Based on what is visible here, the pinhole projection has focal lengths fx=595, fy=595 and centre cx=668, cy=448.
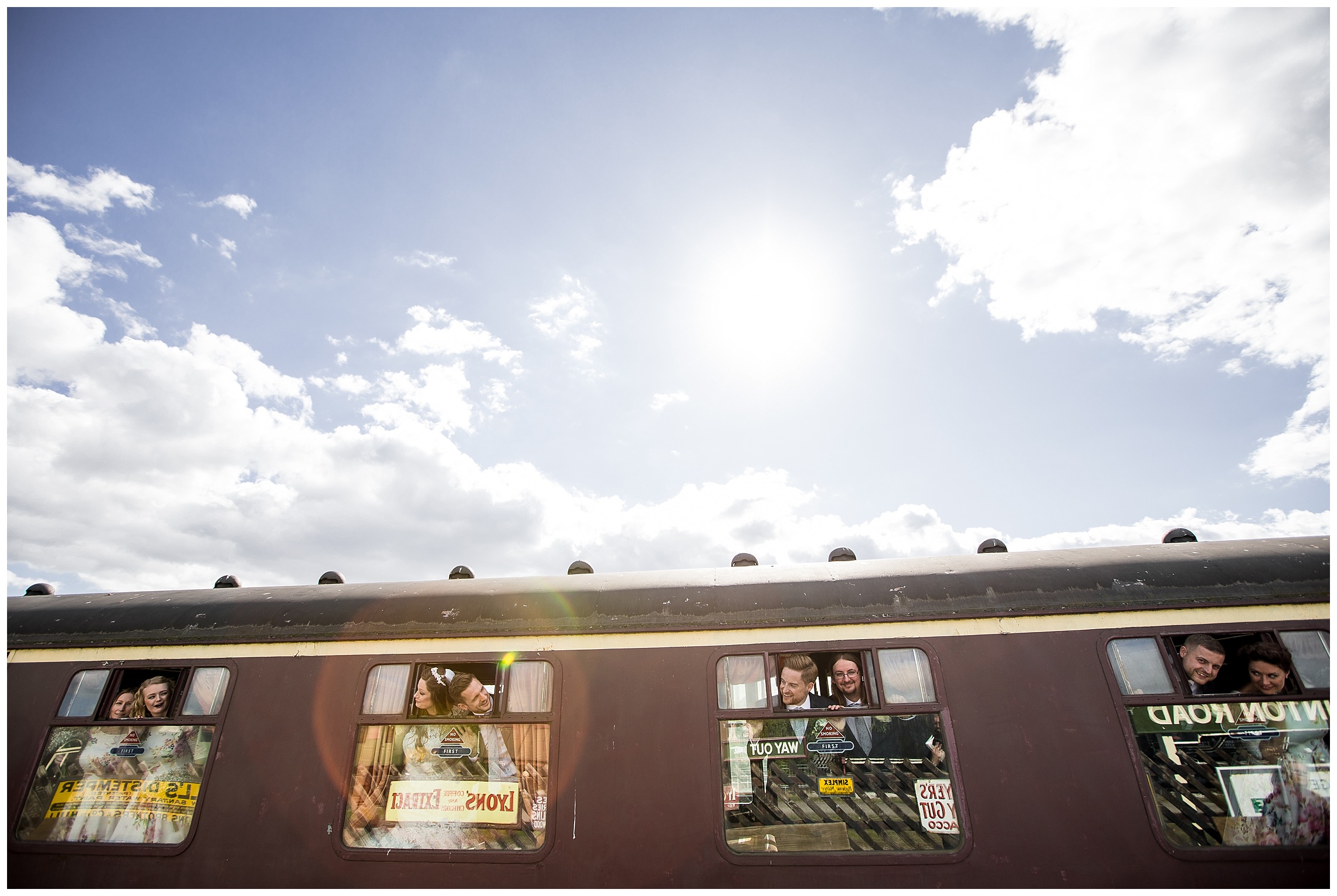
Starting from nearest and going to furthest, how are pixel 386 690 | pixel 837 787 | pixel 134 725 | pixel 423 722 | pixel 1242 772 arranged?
pixel 1242 772 → pixel 837 787 → pixel 423 722 → pixel 386 690 → pixel 134 725

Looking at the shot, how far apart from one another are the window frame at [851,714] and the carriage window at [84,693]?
427cm

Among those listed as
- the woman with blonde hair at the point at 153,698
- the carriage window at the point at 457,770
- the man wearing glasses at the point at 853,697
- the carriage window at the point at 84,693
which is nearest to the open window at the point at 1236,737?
the man wearing glasses at the point at 853,697

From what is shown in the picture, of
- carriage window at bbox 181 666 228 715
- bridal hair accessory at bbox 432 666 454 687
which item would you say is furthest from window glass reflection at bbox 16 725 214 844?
bridal hair accessory at bbox 432 666 454 687

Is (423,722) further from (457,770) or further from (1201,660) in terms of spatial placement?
(1201,660)

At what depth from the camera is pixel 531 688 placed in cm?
382

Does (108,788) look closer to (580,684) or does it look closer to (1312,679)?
(580,684)

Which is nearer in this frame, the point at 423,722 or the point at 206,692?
the point at 423,722

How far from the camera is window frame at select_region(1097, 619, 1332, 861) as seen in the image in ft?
9.97

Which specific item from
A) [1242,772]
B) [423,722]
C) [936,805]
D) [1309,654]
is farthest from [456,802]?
[1309,654]

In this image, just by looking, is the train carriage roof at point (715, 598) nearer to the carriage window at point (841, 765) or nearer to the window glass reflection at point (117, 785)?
the carriage window at point (841, 765)

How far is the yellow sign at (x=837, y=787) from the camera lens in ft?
11.0

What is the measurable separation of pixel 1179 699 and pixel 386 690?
471cm

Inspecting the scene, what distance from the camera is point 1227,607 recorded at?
3406 millimetres

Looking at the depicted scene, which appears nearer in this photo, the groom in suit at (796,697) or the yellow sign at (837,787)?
the yellow sign at (837,787)
